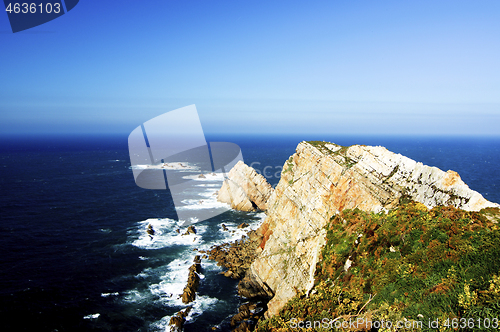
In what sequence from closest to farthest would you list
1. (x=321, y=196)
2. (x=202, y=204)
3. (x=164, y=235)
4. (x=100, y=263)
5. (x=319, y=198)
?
(x=321, y=196)
(x=319, y=198)
(x=100, y=263)
(x=164, y=235)
(x=202, y=204)

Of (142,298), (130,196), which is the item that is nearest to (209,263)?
(142,298)

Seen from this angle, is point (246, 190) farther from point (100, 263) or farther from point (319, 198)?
point (319, 198)

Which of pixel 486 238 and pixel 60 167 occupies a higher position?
pixel 486 238

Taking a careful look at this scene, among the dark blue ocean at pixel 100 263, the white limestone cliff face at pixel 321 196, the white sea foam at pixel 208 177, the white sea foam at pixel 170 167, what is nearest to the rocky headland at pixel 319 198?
the white limestone cliff face at pixel 321 196

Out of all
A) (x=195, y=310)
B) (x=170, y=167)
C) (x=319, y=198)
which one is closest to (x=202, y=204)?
(x=195, y=310)

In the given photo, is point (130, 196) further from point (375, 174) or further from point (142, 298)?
point (375, 174)

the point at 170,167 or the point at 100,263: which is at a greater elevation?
the point at 170,167

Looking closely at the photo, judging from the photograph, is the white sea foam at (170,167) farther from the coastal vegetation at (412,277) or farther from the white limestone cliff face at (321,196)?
A: the coastal vegetation at (412,277)

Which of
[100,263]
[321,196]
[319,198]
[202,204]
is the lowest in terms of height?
[100,263]
